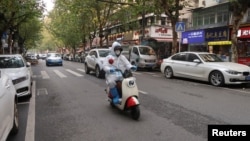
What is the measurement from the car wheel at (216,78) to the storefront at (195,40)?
13.6 meters

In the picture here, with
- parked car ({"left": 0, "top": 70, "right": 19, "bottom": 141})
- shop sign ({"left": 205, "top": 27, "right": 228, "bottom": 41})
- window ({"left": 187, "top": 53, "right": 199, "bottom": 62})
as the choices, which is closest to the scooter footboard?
parked car ({"left": 0, "top": 70, "right": 19, "bottom": 141})

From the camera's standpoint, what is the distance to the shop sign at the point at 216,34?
24277 millimetres

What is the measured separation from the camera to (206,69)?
13.9m

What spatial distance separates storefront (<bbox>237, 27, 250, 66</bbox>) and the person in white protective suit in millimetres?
16230

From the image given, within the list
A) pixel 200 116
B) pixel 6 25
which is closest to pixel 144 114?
pixel 200 116

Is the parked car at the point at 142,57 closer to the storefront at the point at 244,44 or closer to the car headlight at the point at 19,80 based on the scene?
the storefront at the point at 244,44

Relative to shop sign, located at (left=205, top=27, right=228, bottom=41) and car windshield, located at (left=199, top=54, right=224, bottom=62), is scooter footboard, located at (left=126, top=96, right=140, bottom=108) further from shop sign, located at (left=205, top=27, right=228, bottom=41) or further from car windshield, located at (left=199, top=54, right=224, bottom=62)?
shop sign, located at (left=205, top=27, right=228, bottom=41)

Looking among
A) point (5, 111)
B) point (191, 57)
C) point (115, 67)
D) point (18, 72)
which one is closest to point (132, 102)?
point (115, 67)

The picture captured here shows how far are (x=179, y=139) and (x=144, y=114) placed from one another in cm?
208

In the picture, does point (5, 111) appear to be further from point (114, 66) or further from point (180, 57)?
point (180, 57)

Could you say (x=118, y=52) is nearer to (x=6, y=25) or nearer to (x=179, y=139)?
(x=179, y=139)

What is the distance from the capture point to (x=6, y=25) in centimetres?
2097

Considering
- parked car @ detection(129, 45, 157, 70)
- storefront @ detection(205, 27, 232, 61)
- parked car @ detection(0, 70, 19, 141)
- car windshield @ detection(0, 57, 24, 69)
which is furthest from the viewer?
storefront @ detection(205, 27, 232, 61)

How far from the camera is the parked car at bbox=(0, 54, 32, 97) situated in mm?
9296
